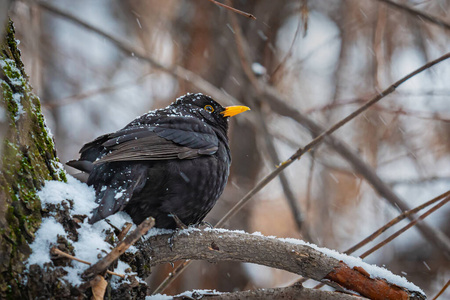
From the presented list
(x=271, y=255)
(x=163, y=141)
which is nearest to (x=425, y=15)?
(x=163, y=141)

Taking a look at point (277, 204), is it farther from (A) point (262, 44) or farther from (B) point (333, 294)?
(B) point (333, 294)

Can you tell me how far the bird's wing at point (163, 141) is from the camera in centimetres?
273

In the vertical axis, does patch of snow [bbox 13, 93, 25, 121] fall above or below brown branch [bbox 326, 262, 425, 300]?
above

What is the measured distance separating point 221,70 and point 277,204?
2404mm

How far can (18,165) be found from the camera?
187 centimetres

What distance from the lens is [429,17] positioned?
11.6 ft

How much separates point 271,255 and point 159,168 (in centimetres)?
100

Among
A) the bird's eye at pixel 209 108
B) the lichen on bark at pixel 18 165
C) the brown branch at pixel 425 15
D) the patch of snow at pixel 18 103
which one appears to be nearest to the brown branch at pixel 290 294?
the lichen on bark at pixel 18 165

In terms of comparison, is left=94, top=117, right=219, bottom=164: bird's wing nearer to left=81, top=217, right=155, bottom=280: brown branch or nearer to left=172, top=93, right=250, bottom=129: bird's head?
left=172, top=93, right=250, bottom=129: bird's head

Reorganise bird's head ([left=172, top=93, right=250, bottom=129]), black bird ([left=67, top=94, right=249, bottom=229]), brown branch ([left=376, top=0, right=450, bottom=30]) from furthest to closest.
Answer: bird's head ([left=172, top=93, right=250, bottom=129]) → brown branch ([left=376, top=0, right=450, bottom=30]) → black bird ([left=67, top=94, right=249, bottom=229])

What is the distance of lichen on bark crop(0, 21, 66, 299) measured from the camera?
5.33ft

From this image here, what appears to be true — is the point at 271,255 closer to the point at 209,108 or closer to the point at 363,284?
the point at 363,284

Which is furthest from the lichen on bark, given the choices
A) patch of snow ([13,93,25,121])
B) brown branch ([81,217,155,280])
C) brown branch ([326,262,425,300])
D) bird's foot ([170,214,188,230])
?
brown branch ([326,262,425,300])

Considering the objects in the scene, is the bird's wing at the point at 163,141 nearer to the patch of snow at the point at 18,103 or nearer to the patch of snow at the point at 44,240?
→ the patch of snow at the point at 18,103
